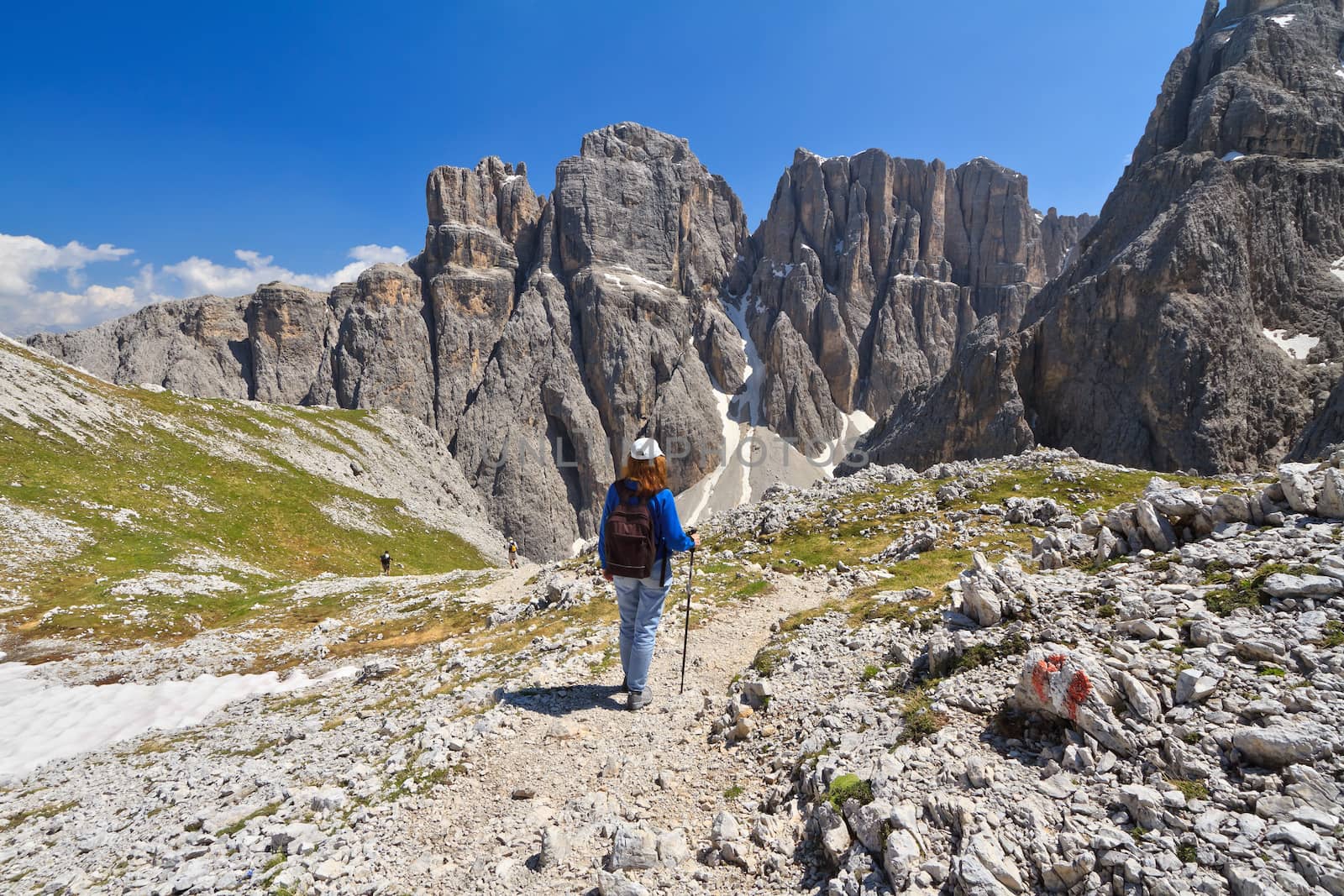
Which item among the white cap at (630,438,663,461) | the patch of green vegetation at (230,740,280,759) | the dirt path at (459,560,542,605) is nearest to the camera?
Answer: the white cap at (630,438,663,461)

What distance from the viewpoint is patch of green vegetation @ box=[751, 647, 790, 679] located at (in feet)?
32.7

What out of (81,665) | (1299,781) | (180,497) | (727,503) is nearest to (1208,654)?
(1299,781)

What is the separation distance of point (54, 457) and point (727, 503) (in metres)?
112

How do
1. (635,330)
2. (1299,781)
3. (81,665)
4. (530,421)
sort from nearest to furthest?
(1299,781) < (81,665) < (530,421) < (635,330)

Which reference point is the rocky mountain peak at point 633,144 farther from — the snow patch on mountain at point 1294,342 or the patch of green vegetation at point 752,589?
the patch of green vegetation at point 752,589

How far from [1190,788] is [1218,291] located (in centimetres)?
9158

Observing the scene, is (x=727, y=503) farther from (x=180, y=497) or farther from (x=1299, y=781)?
(x=1299, y=781)

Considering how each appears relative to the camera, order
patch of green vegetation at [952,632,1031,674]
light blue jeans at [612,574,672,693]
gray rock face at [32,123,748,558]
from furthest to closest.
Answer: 1. gray rock face at [32,123,748,558]
2. light blue jeans at [612,574,672,693]
3. patch of green vegetation at [952,632,1031,674]

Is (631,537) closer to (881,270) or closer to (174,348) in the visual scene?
(174,348)

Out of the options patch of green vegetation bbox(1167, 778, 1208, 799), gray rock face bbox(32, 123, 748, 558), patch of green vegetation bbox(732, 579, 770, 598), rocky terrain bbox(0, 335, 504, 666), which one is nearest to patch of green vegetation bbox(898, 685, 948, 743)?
patch of green vegetation bbox(1167, 778, 1208, 799)

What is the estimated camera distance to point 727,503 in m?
135

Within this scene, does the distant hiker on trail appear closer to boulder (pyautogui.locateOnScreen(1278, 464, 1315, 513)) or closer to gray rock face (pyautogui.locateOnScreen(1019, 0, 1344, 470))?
boulder (pyautogui.locateOnScreen(1278, 464, 1315, 513))

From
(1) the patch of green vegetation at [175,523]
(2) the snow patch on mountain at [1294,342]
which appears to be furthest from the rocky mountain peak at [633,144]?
(2) the snow patch on mountain at [1294,342]

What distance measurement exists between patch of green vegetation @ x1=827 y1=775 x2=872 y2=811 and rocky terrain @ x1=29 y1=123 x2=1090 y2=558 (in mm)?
117094
